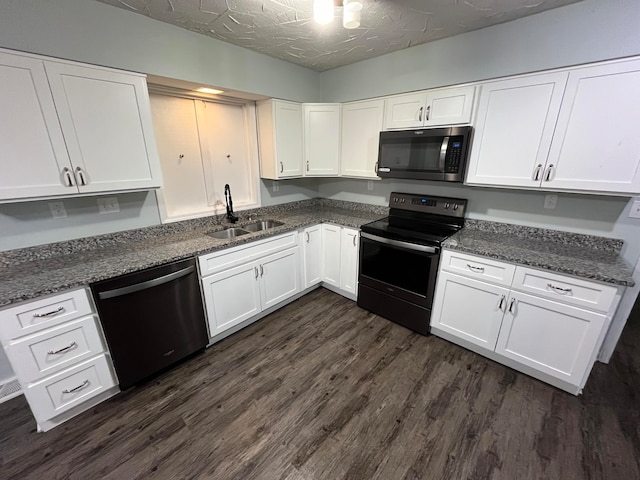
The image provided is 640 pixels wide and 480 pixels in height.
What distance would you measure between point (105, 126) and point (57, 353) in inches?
55.9

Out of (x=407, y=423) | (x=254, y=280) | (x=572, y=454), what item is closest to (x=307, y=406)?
(x=407, y=423)

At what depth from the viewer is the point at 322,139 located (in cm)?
306

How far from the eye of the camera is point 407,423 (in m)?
1.69

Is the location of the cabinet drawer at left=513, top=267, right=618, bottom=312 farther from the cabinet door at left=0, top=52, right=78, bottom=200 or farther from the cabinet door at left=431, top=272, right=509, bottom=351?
the cabinet door at left=0, top=52, right=78, bottom=200

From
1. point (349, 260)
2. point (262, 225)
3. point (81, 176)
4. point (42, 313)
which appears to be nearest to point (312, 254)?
point (349, 260)

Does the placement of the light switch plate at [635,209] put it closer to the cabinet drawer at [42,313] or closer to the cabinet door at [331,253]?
the cabinet door at [331,253]

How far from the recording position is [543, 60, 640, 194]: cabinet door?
161 cm

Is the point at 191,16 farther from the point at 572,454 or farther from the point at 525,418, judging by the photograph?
the point at 572,454

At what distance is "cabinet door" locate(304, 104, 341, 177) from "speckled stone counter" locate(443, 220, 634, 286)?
1578mm

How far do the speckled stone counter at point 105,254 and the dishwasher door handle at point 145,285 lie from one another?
4.0 inches

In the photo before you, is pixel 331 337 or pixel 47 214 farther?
pixel 331 337

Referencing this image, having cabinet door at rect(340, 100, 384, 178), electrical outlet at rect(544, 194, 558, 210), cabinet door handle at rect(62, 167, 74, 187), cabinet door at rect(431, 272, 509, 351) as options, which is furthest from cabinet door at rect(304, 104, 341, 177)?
cabinet door handle at rect(62, 167, 74, 187)

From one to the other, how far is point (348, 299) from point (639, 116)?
260 cm

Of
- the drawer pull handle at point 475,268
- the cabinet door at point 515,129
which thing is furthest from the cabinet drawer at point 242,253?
the cabinet door at point 515,129
